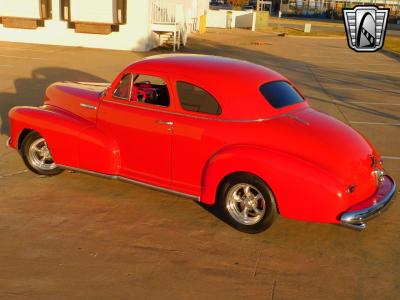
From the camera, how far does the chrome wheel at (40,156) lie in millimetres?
6602

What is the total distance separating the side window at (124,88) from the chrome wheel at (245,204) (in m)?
1.83

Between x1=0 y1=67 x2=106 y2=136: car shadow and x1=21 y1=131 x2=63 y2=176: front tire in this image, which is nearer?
x1=21 y1=131 x2=63 y2=176: front tire

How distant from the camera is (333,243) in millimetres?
5066

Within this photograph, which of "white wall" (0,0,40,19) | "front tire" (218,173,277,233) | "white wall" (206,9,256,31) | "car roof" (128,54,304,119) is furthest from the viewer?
"white wall" (206,9,256,31)

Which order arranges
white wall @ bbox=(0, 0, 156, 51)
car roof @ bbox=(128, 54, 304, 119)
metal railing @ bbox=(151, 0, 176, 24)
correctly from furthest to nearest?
metal railing @ bbox=(151, 0, 176, 24) < white wall @ bbox=(0, 0, 156, 51) < car roof @ bbox=(128, 54, 304, 119)

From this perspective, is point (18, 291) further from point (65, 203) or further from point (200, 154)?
point (200, 154)

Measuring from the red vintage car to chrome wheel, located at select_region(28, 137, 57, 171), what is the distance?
14 mm

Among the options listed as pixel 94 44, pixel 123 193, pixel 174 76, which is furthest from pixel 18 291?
pixel 94 44

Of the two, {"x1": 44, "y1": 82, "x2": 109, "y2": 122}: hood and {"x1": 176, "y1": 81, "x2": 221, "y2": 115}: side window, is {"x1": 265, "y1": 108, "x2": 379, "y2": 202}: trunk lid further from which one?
{"x1": 44, "y1": 82, "x2": 109, "y2": 122}: hood

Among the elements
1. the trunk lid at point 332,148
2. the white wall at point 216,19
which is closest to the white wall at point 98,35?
the trunk lid at point 332,148

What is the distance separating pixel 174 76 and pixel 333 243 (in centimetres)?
258

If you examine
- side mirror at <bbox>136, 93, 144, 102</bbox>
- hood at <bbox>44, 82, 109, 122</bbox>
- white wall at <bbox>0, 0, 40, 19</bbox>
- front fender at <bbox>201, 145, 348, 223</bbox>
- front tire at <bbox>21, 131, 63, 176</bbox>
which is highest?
white wall at <bbox>0, 0, 40, 19</bbox>

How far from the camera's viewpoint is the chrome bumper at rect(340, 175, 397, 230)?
4699mm

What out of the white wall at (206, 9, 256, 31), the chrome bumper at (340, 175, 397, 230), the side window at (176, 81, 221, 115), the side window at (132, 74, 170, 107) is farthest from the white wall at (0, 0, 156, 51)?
the white wall at (206, 9, 256, 31)
